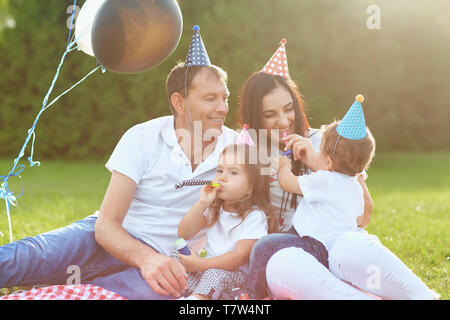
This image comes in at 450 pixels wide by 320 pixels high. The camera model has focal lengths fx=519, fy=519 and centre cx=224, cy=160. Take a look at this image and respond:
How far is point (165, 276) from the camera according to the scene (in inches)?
95.5

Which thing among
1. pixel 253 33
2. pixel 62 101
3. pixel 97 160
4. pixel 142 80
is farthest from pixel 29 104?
pixel 253 33

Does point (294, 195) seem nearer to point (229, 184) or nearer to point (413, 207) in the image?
point (229, 184)

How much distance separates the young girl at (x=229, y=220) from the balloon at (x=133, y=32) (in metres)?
0.67

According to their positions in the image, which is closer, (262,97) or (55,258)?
(55,258)

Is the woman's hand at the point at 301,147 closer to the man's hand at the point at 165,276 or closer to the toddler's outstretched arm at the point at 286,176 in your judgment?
the toddler's outstretched arm at the point at 286,176

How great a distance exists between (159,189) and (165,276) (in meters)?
0.56

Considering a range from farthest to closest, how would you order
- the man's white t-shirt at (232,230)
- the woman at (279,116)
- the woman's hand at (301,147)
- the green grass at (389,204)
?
the green grass at (389,204) < the woman at (279,116) < the woman's hand at (301,147) < the man's white t-shirt at (232,230)

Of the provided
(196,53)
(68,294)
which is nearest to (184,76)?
(196,53)

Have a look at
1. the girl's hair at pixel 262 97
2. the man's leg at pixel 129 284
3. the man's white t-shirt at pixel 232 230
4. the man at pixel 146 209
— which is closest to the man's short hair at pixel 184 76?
the man at pixel 146 209

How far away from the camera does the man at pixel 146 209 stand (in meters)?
2.53

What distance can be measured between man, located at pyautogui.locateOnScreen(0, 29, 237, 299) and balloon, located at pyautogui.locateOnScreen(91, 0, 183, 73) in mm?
311

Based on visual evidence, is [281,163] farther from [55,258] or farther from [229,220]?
[55,258]

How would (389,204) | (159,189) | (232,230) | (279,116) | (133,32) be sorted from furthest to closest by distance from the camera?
(389,204), (279,116), (159,189), (232,230), (133,32)

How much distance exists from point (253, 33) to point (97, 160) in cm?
354
